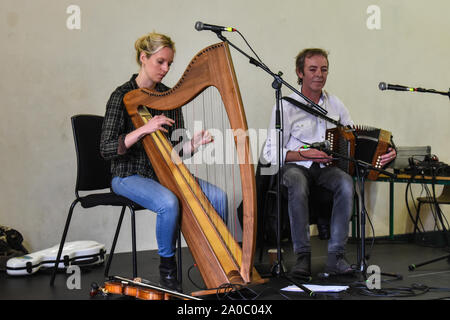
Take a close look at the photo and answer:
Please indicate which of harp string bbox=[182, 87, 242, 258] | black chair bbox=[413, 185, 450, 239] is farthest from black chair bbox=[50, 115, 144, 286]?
black chair bbox=[413, 185, 450, 239]

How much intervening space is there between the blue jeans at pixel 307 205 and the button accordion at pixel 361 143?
0.14 m

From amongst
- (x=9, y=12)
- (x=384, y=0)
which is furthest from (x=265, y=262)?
(x=384, y=0)

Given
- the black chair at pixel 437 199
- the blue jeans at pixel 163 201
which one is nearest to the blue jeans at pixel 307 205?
the blue jeans at pixel 163 201

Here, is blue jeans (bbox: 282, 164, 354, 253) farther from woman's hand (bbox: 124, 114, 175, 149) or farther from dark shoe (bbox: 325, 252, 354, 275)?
woman's hand (bbox: 124, 114, 175, 149)

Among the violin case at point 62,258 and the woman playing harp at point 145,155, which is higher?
the woman playing harp at point 145,155

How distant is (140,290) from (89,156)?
0.93 meters

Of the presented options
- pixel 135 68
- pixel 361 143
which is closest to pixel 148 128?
pixel 361 143

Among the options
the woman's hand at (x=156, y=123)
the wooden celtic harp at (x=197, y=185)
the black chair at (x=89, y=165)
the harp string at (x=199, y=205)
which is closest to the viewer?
the wooden celtic harp at (x=197, y=185)

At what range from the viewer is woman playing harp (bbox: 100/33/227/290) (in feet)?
7.32

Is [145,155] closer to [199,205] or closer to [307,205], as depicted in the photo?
[199,205]

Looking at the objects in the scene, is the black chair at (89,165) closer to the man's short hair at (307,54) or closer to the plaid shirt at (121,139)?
the plaid shirt at (121,139)

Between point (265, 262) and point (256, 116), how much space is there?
129 cm

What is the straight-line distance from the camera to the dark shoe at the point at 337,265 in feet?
8.69

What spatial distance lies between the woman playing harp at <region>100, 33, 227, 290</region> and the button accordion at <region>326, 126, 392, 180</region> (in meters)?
0.78
